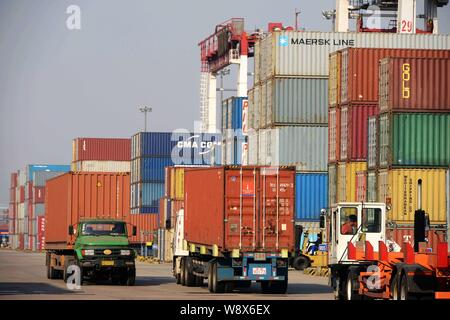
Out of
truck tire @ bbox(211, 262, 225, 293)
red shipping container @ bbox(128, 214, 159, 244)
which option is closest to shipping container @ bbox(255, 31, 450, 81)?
red shipping container @ bbox(128, 214, 159, 244)

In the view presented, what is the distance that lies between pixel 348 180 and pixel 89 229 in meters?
16.1

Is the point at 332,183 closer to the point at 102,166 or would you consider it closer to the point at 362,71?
the point at 362,71

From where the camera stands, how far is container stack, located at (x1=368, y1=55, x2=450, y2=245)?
1882 inches

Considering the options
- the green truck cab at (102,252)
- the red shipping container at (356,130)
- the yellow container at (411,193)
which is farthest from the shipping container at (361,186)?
the green truck cab at (102,252)

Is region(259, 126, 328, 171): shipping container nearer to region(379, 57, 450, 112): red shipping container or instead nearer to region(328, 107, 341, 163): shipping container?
region(328, 107, 341, 163): shipping container

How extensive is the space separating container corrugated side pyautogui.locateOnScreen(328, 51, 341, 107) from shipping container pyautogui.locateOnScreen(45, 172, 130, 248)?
41.8ft

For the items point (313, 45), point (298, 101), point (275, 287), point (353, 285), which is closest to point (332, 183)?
point (298, 101)

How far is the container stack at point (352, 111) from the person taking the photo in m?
54.8

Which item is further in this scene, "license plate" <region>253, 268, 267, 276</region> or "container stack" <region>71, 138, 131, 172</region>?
"container stack" <region>71, 138, 131, 172</region>

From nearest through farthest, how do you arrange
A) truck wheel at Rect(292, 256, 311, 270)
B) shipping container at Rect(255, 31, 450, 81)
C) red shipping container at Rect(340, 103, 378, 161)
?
truck wheel at Rect(292, 256, 311, 270), red shipping container at Rect(340, 103, 378, 161), shipping container at Rect(255, 31, 450, 81)

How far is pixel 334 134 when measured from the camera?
5709cm

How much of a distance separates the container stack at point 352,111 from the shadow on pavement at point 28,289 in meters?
17.3

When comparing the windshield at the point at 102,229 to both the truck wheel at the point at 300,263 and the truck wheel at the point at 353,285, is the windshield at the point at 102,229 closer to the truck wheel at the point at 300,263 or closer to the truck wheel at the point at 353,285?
the truck wheel at the point at 300,263

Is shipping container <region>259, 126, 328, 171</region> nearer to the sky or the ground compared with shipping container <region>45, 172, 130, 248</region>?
nearer to the sky
